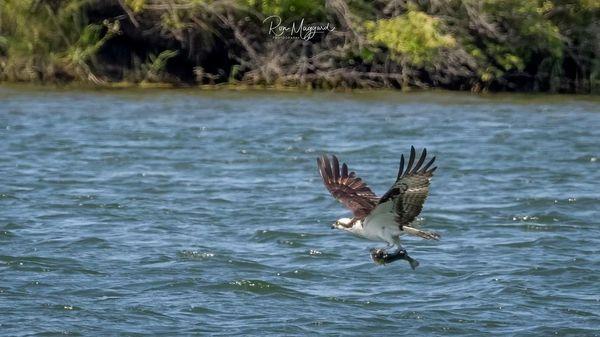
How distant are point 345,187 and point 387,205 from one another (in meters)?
1.13

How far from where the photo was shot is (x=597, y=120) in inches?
758

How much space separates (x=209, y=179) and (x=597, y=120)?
657 centimetres

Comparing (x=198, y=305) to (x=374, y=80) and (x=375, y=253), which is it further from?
(x=374, y=80)

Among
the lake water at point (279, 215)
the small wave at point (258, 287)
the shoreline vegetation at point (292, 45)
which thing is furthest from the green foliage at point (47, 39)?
the small wave at point (258, 287)

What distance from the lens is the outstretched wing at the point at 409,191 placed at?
8.09m

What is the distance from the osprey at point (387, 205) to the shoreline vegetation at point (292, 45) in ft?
38.7

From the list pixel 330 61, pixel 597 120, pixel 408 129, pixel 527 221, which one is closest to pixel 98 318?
pixel 527 221

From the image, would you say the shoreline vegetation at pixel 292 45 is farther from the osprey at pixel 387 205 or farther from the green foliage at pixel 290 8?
the osprey at pixel 387 205

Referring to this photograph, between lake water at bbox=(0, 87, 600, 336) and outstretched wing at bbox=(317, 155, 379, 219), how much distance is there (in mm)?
1019

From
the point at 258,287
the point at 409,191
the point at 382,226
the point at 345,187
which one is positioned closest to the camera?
the point at 409,191

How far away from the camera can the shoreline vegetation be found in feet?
70.2

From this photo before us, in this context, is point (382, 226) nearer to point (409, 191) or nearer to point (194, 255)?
point (409, 191)

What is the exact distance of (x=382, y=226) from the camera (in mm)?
8930

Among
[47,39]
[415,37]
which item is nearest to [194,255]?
[415,37]
